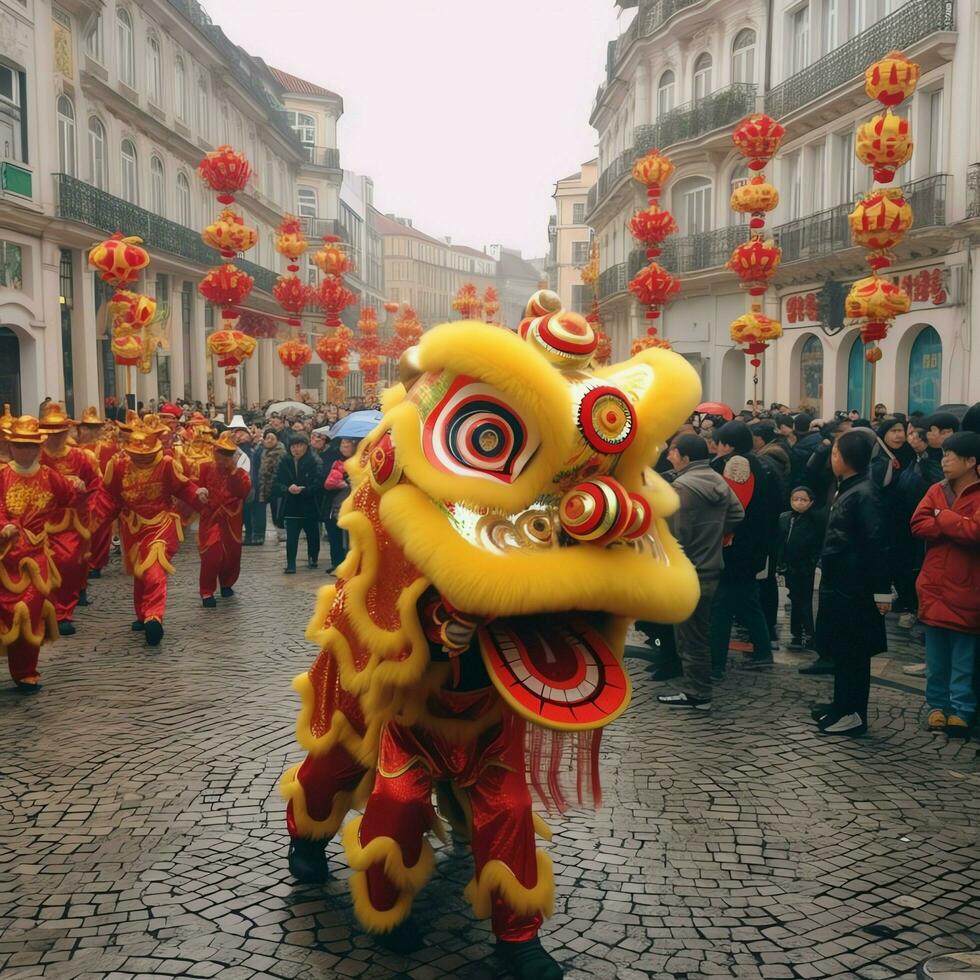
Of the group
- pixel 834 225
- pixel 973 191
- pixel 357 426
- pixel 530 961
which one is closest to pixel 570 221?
pixel 834 225

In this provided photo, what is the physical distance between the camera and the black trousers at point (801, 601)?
836cm

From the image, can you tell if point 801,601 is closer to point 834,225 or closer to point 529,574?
point 529,574

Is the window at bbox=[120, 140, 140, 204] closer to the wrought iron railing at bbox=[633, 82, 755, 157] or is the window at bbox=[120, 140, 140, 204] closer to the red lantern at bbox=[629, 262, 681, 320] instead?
the red lantern at bbox=[629, 262, 681, 320]

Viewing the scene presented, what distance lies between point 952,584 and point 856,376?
17321 mm

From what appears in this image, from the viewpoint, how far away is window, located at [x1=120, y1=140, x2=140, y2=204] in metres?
25.8

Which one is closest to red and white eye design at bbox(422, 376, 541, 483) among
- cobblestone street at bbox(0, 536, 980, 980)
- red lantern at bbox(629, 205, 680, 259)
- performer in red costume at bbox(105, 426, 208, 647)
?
cobblestone street at bbox(0, 536, 980, 980)

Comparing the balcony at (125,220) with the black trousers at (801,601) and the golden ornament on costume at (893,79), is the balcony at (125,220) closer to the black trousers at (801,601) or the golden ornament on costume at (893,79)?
the golden ornament on costume at (893,79)

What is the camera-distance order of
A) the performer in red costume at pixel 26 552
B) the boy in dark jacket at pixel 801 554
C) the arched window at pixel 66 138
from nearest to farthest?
1. the performer in red costume at pixel 26 552
2. the boy in dark jacket at pixel 801 554
3. the arched window at pixel 66 138

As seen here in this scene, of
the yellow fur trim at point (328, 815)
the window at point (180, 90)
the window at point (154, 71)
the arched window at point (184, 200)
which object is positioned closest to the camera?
the yellow fur trim at point (328, 815)

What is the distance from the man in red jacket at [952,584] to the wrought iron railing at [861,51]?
1485 cm

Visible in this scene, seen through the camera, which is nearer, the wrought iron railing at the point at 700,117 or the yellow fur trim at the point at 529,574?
the yellow fur trim at the point at 529,574

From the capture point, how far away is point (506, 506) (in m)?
3.12

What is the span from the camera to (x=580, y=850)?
183 inches

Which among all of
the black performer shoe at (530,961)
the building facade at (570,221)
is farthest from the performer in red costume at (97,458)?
the building facade at (570,221)
